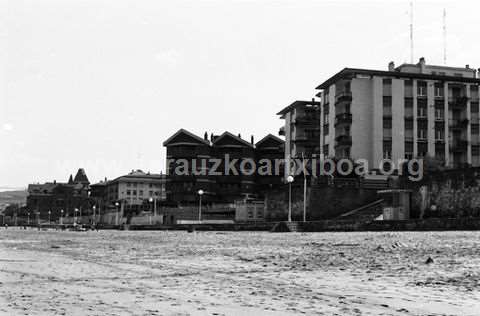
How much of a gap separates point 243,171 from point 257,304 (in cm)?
10370

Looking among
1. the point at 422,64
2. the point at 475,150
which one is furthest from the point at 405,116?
the point at 422,64

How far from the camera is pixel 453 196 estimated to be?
41.7 m

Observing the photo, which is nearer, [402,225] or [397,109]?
[402,225]

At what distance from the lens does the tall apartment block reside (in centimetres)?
7075

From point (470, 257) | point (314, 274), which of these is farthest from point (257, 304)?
point (470, 257)

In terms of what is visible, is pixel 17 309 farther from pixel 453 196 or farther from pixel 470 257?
pixel 453 196

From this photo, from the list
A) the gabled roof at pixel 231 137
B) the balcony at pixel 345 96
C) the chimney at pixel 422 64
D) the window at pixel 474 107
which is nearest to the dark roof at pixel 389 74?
the balcony at pixel 345 96

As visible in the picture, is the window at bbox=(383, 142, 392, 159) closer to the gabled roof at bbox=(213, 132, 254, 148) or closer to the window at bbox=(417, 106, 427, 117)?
the window at bbox=(417, 106, 427, 117)

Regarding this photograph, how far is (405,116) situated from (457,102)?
23.1ft

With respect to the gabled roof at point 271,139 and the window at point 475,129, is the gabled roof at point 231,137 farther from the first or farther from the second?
the window at point 475,129

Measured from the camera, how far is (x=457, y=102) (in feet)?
238

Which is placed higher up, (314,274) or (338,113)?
(338,113)

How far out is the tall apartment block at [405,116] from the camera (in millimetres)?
70750

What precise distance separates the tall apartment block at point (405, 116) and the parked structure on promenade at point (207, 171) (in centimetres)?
3807
